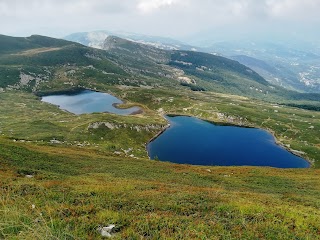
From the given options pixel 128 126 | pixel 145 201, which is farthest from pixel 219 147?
pixel 145 201

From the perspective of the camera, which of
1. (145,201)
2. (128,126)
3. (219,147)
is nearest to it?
(145,201)

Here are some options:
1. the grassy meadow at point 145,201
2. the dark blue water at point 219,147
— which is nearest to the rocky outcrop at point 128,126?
the dark blue water at point 219,147

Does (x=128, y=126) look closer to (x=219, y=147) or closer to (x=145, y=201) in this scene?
(x=219, y=147)

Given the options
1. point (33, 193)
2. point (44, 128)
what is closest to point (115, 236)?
point (33, 193)

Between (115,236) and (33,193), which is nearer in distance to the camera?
(115,236)

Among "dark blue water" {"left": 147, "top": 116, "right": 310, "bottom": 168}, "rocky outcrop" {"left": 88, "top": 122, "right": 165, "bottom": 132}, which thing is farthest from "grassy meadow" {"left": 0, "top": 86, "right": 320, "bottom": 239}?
"rocky outcrop" {"left": 88, "top": 122, "right": 165, "bottom": 132}

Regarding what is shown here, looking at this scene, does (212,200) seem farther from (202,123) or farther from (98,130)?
(202,123)

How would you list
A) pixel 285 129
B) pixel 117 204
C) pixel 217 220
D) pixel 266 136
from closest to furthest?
pixel 217 220, pixel 117 204, pixel 266 136, pixel 285 129

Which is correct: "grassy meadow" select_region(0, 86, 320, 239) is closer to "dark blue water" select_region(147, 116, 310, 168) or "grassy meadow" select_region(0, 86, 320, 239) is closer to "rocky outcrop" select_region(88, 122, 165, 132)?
"dark blue water" select_region(147, 116, 310, 168)

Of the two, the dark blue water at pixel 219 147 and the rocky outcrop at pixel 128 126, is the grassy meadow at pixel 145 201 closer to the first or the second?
the dark blue water at pixel 219 147
